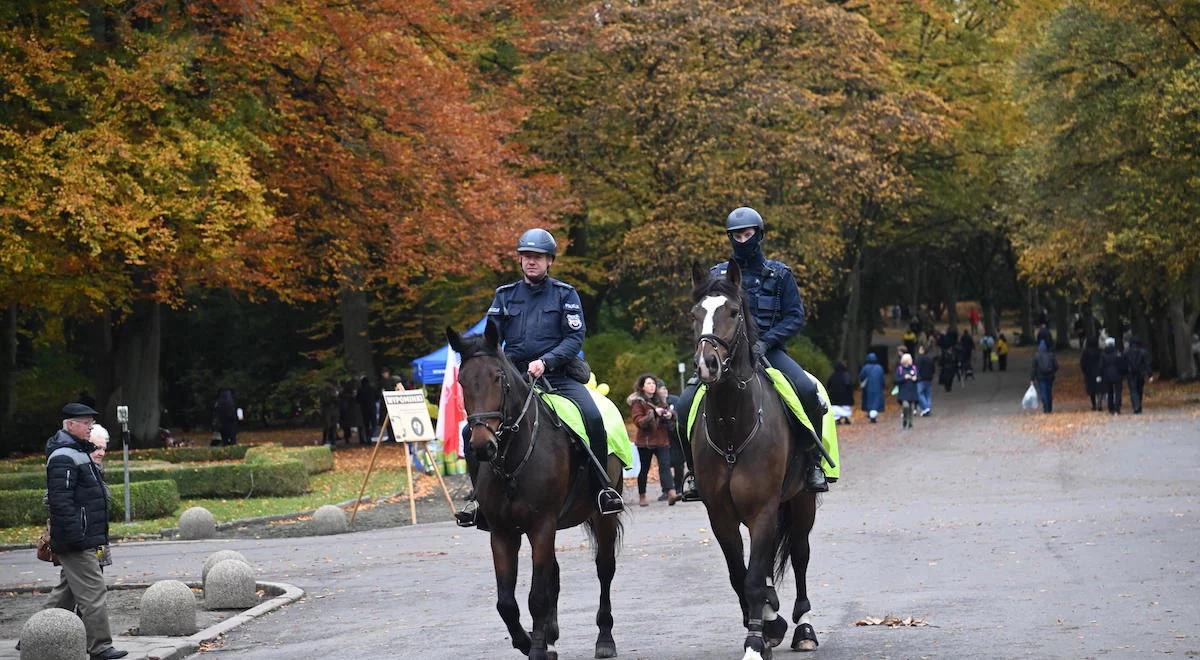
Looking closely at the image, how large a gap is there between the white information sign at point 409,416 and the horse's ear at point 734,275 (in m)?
15.5

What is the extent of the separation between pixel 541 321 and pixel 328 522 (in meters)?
13.5

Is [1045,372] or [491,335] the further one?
[1045,372]

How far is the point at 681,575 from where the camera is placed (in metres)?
16.9

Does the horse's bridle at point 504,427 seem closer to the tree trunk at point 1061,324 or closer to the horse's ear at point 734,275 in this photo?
the horse's ear at point 734,275

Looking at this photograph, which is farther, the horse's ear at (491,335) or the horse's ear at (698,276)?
the horse's ear at (698,276)

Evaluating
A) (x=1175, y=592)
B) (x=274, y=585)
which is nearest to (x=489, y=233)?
(x=274, y=585)

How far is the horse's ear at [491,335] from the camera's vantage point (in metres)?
11.0

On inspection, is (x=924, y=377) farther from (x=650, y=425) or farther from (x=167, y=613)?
(x=167, y=613)

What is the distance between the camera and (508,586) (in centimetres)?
1112

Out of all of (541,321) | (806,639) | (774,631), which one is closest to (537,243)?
(541,321)

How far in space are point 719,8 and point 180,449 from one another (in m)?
21.2

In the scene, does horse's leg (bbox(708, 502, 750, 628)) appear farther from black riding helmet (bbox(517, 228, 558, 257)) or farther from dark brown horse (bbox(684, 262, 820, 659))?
black riding helmet (bbox(517, 228, 558, 257))

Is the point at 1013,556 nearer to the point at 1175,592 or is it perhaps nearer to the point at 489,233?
the point at 1175,592

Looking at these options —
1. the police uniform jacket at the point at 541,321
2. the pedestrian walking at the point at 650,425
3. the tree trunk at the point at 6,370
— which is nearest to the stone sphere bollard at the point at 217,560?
the police uniform jacket at the point at 541,321
